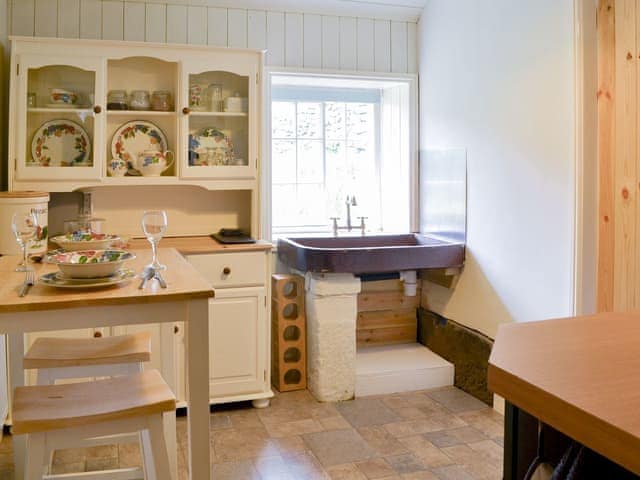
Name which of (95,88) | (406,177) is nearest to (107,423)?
(95,88)

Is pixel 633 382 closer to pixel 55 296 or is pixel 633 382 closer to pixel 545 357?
pixel 545 357

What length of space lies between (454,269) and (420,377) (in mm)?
646

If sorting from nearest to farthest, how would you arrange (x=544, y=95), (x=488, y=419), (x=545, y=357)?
(x=545, y=357) < (x=544, y=95) < (x=488, y=419)

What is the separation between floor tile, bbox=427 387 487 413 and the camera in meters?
3.43

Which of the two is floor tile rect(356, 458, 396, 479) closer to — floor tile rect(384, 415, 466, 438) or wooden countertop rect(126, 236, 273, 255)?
floor tile rect(384, 415, 466, 438)

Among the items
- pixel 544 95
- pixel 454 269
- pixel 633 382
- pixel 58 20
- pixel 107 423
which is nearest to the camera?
pixel 633 382

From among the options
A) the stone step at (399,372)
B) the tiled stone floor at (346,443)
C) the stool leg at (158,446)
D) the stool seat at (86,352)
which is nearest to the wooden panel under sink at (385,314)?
the stone step at (399,372)

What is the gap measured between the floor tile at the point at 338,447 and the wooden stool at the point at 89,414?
116 centimetres

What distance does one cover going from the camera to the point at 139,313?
175 centimetres

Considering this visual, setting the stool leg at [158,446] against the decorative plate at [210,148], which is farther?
the decorative plate at [210,148]

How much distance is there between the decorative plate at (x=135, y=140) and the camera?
351cm

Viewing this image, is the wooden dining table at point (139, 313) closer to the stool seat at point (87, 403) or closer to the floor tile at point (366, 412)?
the stool seat at point (87, 403)

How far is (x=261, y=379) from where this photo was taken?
3461 millimetres

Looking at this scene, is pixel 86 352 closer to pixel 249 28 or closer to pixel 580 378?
pixel 580 378
